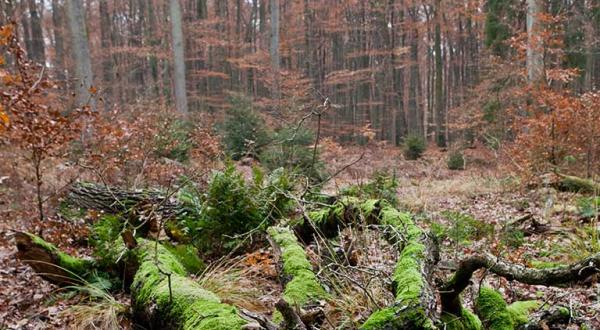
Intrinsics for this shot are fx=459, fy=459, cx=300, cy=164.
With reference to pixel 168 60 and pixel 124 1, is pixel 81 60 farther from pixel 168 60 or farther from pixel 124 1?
pixel 124 1

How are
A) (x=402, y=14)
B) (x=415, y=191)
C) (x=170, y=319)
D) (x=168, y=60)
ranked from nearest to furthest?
(x=170, y=319), (x=415, y=191), (x=168, y=60), (x=402, y=14)

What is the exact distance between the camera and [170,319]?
10.1 feet

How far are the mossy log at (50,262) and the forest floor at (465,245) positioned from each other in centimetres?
16

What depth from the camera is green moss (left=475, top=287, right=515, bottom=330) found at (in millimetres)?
3131

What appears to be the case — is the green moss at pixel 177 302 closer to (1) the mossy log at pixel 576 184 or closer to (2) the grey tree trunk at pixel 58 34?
(1) the mossy log at pixel 576 184

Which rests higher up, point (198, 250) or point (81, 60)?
point (81, 60)

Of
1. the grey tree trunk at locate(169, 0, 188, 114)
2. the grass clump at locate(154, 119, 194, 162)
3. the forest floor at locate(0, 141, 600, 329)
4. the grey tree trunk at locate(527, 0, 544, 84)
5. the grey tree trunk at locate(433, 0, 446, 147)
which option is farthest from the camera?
the grey tree trunk at locate(433, 0, 446, 147)

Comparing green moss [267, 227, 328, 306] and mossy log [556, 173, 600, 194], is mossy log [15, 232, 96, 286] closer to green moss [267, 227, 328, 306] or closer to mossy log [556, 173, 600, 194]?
green moss [267, 227, 328, 306]

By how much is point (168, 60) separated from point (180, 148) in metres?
13.9

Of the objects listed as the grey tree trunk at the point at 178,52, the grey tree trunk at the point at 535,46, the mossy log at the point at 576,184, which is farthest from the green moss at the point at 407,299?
the grey tree trunk at the point at 178,52

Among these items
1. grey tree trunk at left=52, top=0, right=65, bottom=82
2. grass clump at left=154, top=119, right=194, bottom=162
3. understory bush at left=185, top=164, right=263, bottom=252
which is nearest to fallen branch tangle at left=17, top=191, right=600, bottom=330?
understory bush at left=185, top=164, right=263, bottom=252

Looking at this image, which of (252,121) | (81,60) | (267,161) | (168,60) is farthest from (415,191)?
(168,60)

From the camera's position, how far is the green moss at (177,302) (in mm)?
2684

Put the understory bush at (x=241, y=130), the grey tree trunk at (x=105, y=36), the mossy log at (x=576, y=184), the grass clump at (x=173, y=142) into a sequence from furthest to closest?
the grey tree trunk at (x=105, y=36)
the understory bush at (x=241, y=130)
the grass clump at (x=173, y=142)
the mossy log at (x=576, y=184)
